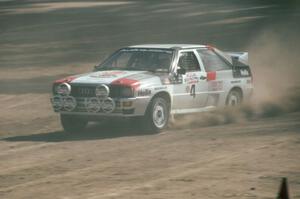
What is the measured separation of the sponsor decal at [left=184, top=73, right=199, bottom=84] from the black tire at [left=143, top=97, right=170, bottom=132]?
2.33 feet

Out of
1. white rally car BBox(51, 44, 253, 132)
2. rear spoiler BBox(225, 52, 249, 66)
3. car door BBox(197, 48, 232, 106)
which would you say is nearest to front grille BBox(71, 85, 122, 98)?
white rally car BBox(51, 44, 253, 132)

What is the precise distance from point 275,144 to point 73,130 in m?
3.69

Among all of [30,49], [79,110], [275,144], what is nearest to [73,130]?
[79,110]

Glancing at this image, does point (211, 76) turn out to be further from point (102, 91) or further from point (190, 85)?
point (102, 91)

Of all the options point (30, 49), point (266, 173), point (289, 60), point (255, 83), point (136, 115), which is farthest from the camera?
point (30, 49)

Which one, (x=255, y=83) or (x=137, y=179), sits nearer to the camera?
(x=137, y=179)

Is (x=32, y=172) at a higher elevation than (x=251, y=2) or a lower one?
lower

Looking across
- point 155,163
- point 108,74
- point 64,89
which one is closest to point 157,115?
point 108,74

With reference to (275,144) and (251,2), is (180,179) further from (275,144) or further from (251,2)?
(251,2)

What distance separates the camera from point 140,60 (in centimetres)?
1537

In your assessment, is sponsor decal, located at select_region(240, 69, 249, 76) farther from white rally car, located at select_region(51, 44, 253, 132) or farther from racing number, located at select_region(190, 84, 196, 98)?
racing number, located at select_region(190, 84, 196, 98)

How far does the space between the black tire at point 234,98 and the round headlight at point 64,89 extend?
3.44 metres

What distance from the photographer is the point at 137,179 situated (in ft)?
34.2

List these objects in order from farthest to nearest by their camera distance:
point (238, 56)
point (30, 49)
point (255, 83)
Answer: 1. point (30, 49)
2. point (255, 83)
3. point (238, 56)
